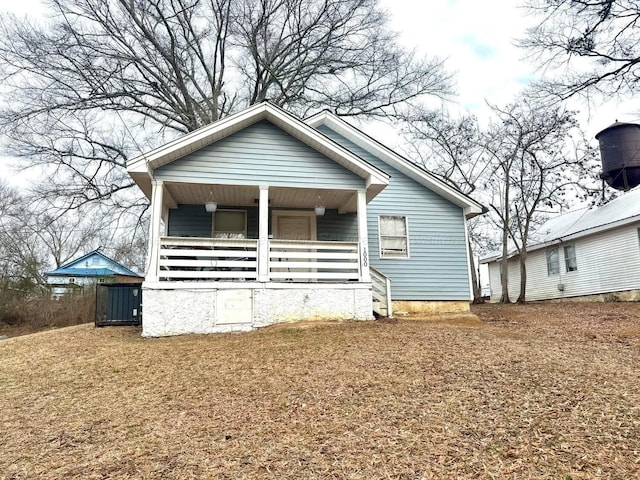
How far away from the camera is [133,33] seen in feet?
55.5

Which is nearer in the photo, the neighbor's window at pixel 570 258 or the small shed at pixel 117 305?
the small shed at pixel 117 305

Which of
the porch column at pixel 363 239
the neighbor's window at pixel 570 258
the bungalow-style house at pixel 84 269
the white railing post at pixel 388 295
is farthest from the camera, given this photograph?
the bungalow-style house at pixel 84 269

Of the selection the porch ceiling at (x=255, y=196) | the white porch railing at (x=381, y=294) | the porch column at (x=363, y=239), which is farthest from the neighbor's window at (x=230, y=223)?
the white porch railing at (x=381, y=294)

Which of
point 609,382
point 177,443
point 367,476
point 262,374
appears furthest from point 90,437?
point 609,382

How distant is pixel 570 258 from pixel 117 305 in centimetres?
1726

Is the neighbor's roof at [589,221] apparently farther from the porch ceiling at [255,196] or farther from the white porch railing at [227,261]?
the white porch railing at [227,261]

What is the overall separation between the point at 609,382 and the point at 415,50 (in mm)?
17180

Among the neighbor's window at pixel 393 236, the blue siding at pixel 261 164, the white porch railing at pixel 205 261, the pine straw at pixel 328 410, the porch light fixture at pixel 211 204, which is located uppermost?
the blue siding at pixel 261 164

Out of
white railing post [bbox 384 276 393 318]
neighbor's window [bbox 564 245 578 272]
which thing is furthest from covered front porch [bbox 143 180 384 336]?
neighbor's window [bbox 564 245 578 272]

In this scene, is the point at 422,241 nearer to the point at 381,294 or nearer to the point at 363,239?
the point at 381,294

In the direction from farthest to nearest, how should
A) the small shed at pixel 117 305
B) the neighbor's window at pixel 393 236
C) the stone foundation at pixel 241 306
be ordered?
1. the neighbor's window at pixel 393 236
2. the small shed at pixel 117 305
3. the stone foundation at pixel 241 306

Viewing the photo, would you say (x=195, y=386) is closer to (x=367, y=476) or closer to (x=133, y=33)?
(x=367, y=476)

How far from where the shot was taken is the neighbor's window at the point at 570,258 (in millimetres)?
17609

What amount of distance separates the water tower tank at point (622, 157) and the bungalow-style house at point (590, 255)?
1.53m
